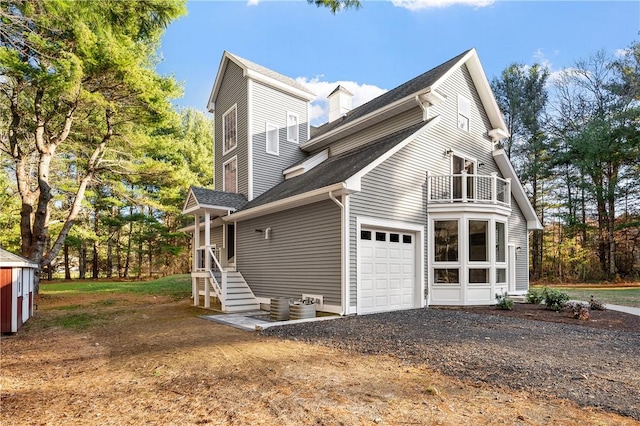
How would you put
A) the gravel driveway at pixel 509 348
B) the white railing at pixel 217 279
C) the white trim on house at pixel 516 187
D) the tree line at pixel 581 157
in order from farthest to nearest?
the tree line at pixel 581 157, the white trim on house at pixel 516 187, the white railing at pixel 217 279, the gravel driveway at pixel 509 348

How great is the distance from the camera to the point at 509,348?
558 cm

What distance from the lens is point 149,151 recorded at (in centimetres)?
1695

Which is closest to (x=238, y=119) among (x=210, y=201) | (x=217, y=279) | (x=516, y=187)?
(x=210, y=201)

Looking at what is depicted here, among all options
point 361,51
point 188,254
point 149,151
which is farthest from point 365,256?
point 188,254

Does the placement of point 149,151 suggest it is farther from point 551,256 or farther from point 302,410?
point 551,256

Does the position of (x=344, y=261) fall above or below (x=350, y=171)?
below

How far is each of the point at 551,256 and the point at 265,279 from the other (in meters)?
23.8

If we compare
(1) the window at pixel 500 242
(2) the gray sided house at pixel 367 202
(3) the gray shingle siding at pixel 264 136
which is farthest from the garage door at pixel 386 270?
(3) the gray shingle siding at pixel 264 136

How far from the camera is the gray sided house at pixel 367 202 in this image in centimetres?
910

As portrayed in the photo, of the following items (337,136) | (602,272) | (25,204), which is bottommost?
(602,272)

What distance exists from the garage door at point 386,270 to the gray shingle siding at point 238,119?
594cm

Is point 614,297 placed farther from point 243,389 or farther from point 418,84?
point 243,389

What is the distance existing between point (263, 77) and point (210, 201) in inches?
211

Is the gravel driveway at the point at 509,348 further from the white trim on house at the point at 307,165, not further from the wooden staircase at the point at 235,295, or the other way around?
the white trim on house at the point at 307,165
